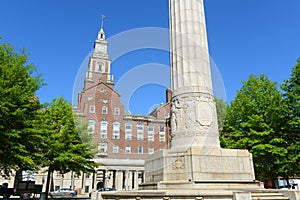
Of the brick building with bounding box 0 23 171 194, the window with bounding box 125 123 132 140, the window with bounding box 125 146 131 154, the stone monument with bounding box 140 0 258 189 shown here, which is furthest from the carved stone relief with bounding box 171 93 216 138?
the window with bounding box 125 123 132 140

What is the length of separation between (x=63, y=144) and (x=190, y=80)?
17.0 metres

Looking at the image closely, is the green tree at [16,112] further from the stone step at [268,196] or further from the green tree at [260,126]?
the green tree at [260,126]

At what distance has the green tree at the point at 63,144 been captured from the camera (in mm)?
24406

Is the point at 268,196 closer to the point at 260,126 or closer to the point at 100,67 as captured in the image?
the point at 260,126

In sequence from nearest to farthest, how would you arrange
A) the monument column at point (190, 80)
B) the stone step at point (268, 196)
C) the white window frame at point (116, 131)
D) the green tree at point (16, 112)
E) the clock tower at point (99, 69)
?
the stone step at point (268, 196), the monument column at point (190, 80), the green tree at point (16, 112), the white window frame at point (116, 131), the clock tower at point (99, 69)

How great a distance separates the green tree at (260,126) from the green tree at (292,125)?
0.54 m

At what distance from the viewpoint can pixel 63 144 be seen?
24.8 meters

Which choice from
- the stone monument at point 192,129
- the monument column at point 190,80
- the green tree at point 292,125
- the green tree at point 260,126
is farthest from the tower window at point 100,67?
the monument column at point 190,80

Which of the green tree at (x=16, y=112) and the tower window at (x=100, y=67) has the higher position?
the tower window at (x=100, y=67)

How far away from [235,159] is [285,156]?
13.9 metres

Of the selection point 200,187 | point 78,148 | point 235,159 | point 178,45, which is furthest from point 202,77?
point 78,148

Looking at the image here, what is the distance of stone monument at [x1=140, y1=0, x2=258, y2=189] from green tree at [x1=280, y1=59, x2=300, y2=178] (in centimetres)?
1309

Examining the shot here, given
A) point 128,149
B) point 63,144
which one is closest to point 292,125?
point 63,144

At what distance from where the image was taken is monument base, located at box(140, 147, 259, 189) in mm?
10070
